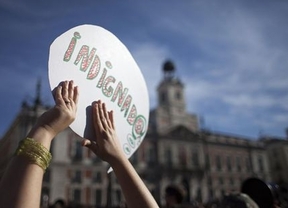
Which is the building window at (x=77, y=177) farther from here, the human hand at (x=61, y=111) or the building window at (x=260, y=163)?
the building window at (x=260, y=163)

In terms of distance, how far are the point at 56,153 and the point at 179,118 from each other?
55.1 feet

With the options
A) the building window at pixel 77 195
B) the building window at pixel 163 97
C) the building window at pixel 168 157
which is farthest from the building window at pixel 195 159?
the building window at pixel 77 195

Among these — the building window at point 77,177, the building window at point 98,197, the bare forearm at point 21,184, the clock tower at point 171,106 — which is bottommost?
the bare forearm at point 21,184

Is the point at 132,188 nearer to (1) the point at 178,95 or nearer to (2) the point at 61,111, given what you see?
(2) the point at 61,111

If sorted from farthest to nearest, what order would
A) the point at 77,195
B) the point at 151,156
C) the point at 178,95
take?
the point at 178,95 → the point at 151,156 → the point at 77,195

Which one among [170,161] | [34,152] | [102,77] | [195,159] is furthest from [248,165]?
[34,152]

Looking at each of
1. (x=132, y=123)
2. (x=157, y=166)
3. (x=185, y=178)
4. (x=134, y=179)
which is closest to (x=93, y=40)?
(x=132, y=123)

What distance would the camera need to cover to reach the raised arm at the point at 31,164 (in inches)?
26.6

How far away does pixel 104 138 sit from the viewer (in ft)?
3.62

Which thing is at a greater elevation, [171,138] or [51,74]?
[171,138]

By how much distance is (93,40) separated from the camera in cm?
133

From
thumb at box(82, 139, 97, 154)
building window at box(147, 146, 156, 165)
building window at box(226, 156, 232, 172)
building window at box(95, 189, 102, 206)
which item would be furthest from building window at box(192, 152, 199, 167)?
thumb at box(82, 139, 97, 154)

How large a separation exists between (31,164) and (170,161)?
31.3 metres

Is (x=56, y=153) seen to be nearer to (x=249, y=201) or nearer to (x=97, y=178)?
(x=97, y=178)
